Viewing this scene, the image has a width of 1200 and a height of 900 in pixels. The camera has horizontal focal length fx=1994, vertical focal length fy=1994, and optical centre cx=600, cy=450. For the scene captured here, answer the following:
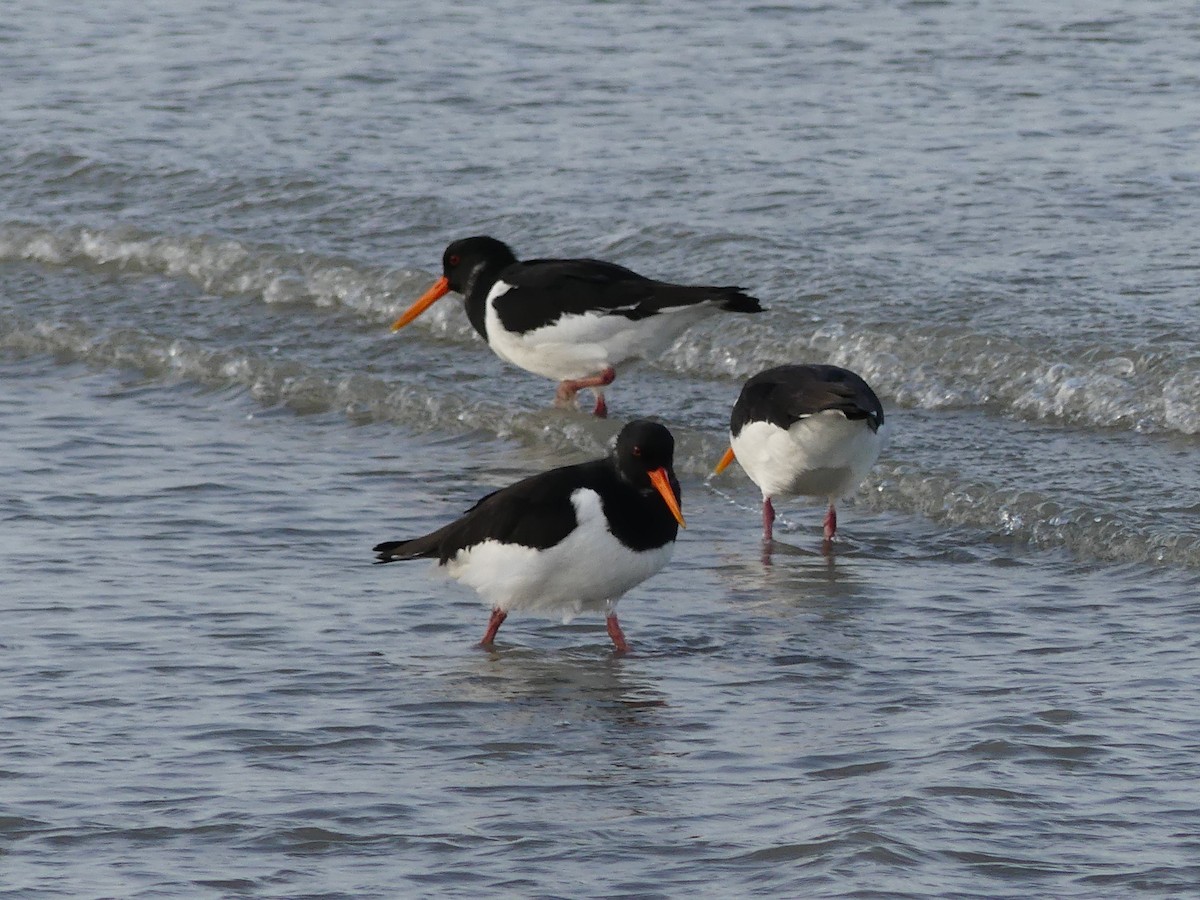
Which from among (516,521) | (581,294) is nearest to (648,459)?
(516,521)

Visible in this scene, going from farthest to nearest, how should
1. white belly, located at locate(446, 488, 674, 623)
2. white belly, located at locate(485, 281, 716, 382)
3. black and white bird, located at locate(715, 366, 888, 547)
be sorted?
white belly, located at locate(485, 281, 716, 382) < black and white bird, located at locate(715, 366, 888, 547) < white belly, located at locate(446, 488, 674, 623)

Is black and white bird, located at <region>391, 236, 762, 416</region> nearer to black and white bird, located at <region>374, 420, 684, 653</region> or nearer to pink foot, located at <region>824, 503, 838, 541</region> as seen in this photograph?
pink foot, located at <region>824, 503, 838, 541</region>

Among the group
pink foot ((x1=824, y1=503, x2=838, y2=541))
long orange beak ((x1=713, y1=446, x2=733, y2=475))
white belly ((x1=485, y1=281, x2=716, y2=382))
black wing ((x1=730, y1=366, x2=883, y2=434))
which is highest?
black wing ((x1=730, y1=366, x2=883, y2=434))

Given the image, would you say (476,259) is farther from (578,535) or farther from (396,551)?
(578,535)

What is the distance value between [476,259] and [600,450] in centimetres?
168

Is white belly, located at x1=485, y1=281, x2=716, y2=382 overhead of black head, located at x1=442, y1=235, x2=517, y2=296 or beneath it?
beneath

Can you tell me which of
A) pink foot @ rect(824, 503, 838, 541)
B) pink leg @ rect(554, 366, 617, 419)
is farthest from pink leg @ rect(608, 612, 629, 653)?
pink leg @ rect(554, 366, 617, 419)

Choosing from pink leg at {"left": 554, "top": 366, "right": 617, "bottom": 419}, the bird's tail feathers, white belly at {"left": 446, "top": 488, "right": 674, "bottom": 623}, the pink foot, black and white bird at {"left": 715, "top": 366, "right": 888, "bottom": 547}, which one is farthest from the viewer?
pink leg at {"left": 554, "top": 366, "right": 617, "bottom": 419}

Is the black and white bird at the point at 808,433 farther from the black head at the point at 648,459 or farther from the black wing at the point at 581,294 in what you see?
the black wing at the point at 581,294

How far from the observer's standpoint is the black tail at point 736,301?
9.12m

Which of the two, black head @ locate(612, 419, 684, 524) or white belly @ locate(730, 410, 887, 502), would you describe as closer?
black head @ locate(612, 419, 684, 524)

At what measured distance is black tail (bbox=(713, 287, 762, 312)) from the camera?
9125 millimetres

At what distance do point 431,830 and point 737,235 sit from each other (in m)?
7.81

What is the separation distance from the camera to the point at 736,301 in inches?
362
